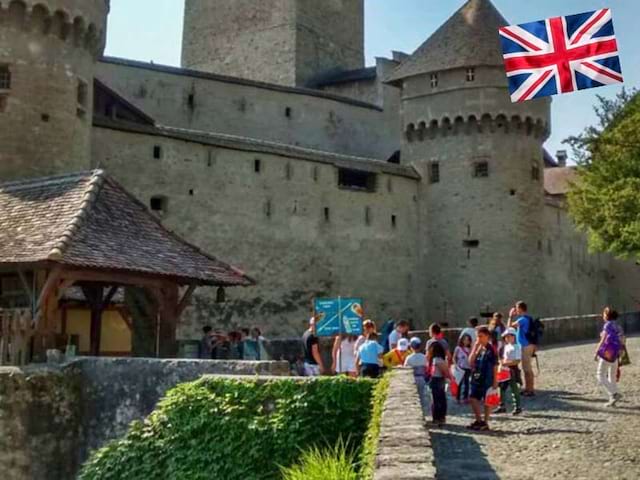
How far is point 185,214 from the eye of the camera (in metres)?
28.9

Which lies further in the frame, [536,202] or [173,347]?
[536,202]

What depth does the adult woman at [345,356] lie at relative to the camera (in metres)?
14.6

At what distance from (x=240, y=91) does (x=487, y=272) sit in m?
13.1

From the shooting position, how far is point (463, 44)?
35.4 meters

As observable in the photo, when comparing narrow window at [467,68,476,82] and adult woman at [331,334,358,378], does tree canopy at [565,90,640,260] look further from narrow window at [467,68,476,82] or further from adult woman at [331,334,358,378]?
adult woman at [331,334,358,378]

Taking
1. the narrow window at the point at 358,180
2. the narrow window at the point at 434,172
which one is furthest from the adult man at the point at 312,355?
the narrow window at the point at 434,172

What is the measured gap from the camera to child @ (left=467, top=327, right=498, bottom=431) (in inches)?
444

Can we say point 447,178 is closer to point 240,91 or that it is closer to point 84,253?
point 240,91

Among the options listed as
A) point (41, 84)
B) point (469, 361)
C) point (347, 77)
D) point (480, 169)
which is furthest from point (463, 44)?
point (469, 361)

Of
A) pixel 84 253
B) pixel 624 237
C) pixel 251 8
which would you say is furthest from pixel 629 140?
pixel 251 8

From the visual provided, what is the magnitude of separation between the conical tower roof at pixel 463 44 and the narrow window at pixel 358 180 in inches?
185

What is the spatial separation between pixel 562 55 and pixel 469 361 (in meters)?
5.14

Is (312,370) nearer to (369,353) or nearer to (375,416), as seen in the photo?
(369,353)

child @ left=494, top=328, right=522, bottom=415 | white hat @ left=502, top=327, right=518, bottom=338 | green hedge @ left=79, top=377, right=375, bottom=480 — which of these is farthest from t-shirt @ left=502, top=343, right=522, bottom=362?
green hedge @ left=79, top=377, right=375, bottom=480
